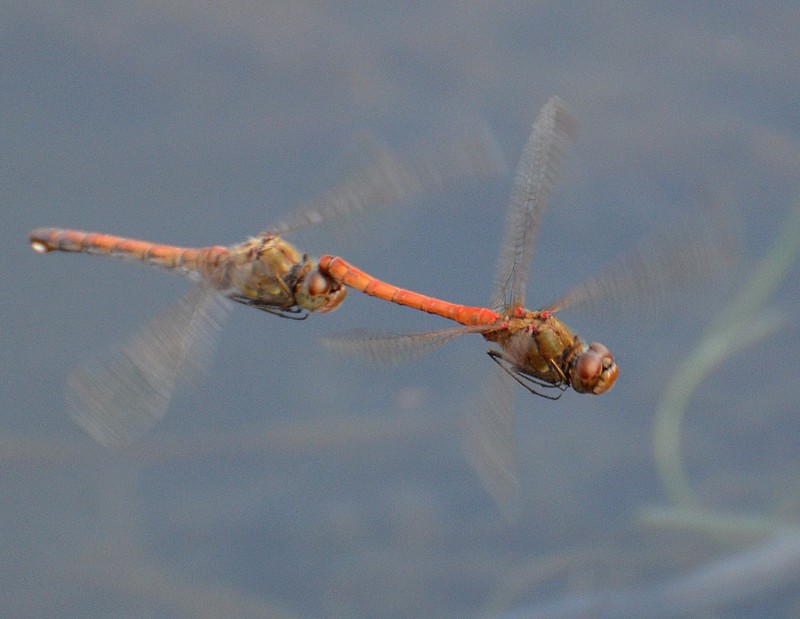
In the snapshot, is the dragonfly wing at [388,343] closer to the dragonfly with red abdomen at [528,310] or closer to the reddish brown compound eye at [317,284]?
the dragonfly with red abdomen at [528,310]

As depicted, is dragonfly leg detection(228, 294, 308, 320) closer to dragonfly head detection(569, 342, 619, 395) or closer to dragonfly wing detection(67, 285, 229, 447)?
dragonfly wing detection(67, 285, 229, 447)

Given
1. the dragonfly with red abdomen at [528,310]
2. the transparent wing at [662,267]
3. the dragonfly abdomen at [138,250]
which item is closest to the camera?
the transparent wing at [662,267]

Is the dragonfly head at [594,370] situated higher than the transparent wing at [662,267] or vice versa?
the transparent wing at [662,267]

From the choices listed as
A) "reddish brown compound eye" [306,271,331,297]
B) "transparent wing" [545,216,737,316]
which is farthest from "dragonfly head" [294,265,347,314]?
"transparent wing" [545,216,737,316]

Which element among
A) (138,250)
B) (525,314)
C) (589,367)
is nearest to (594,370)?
(589,367)

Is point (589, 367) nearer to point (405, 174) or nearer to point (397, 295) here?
point (397, 295)

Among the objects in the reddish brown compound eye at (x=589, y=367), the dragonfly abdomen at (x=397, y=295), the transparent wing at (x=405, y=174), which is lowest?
the reddish brown compound eye at (x=589, y=367)

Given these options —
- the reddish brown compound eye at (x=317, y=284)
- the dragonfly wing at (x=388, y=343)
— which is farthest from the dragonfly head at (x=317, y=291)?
the dragonfly wing at (x=388, y=343)
